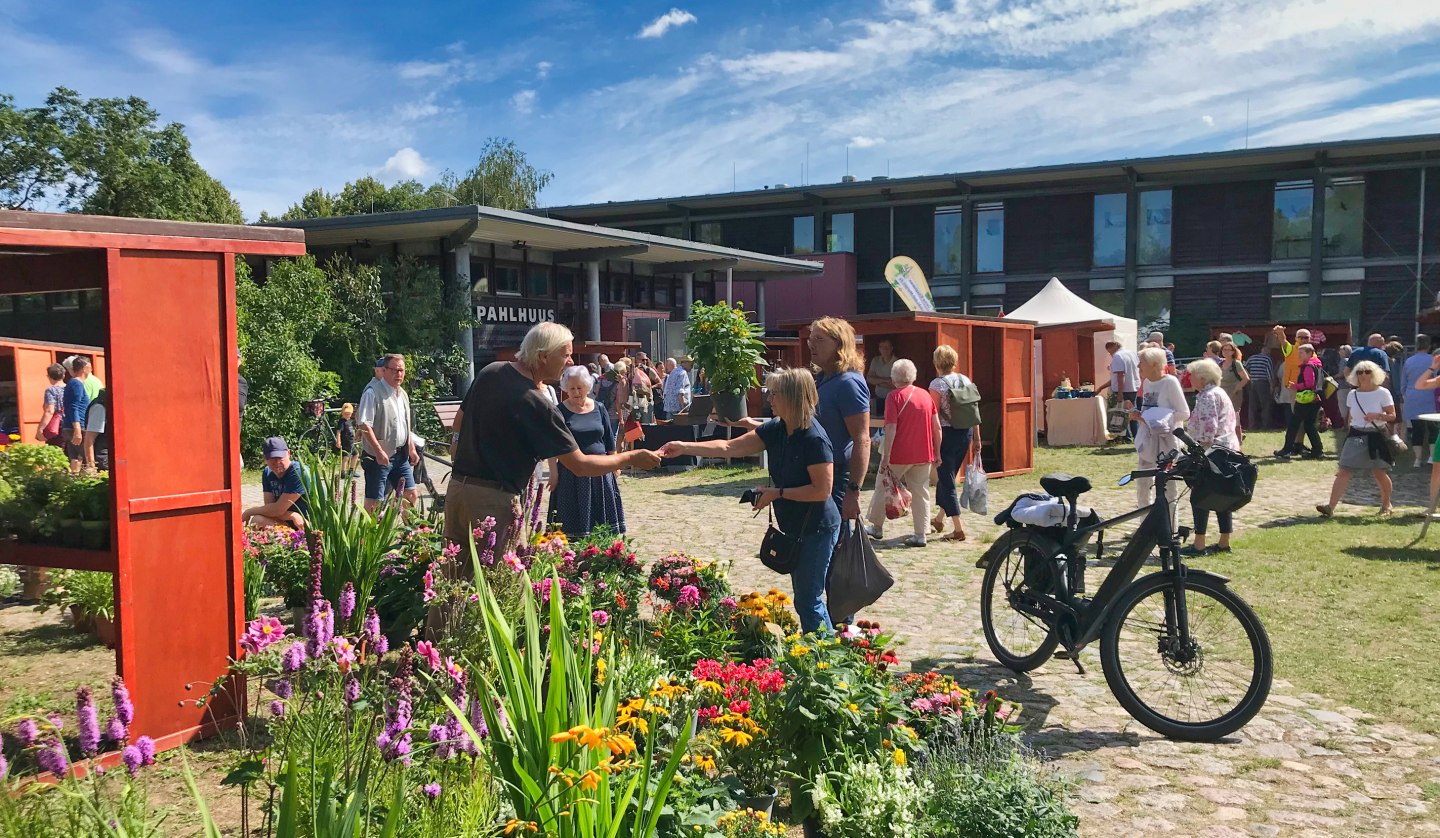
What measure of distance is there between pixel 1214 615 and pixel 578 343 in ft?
70.6

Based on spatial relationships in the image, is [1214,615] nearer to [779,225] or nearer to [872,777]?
[872,777]

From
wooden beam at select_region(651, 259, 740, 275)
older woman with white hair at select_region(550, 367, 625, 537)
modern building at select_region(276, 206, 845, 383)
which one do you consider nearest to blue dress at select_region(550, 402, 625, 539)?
older woman with white hair at select_region(550, 367, 625, 537)

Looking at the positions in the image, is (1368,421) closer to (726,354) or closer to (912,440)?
(912,440)

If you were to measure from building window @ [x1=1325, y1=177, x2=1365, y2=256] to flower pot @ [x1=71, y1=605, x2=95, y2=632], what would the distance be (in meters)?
34.7

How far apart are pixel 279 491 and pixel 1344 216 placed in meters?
33.8

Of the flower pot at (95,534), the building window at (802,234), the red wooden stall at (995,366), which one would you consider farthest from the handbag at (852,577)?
the building window at (802,234)

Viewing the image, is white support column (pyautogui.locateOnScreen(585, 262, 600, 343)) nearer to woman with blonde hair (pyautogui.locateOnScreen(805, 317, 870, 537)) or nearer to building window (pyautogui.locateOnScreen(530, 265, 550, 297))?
building window (pyautogui.locateOnScreen(530, 265, 550, 297))

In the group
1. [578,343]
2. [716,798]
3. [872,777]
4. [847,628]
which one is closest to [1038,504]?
[847,628]

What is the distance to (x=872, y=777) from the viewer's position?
3408 mm

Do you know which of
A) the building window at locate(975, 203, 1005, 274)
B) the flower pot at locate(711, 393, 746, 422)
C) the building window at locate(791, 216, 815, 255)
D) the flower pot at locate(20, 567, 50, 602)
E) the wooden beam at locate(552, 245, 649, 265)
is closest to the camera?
the flower pot at locate(20, 567, 50, 602)

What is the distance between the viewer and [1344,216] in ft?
104

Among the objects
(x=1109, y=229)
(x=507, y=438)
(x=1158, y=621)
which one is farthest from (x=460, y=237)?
(x=1109, y=229)

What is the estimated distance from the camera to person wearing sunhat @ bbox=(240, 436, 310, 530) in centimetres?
713

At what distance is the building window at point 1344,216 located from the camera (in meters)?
31.4
